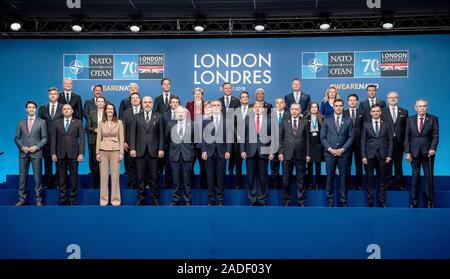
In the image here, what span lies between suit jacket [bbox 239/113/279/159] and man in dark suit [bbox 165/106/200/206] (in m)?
Result: 0.80

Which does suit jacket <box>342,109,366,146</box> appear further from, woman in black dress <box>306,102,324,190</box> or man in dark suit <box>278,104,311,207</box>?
man in dark suit <box>278,104,311,207</box>

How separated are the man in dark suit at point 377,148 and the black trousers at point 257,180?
1.46 meters

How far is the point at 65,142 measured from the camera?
322 inches

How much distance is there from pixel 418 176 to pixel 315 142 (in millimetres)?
1583

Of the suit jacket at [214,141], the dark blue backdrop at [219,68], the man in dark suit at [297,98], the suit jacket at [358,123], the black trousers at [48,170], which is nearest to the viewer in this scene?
the suit jacket at [214,141]

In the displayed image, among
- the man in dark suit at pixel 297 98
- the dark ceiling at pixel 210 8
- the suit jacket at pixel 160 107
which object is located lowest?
the suit jacket at pixel 160 107

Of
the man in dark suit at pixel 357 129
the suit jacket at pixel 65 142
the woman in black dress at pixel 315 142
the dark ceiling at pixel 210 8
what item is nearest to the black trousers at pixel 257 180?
the woman in black dress at pixel 315 142

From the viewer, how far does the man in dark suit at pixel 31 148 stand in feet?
26.7

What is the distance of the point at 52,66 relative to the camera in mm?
12336

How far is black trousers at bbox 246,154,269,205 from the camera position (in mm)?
8078

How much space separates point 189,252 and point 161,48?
5934 millimetres

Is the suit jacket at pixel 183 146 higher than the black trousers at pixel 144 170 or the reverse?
higher

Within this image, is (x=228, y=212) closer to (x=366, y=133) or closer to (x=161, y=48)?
(x=366, y=133)

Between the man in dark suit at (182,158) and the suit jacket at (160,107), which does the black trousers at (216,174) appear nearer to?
the man in dark suit at (182,158)
